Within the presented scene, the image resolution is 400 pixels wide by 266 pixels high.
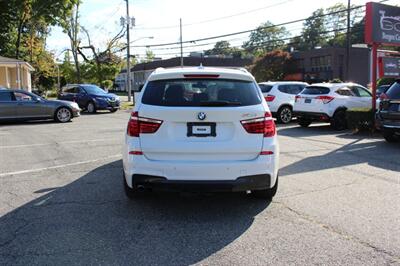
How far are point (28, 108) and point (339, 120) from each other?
11790mm

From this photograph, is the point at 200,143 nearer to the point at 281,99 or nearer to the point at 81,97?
the point at 281,99

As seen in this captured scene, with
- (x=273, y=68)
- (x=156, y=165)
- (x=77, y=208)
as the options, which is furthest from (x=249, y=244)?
(x=273, y=68)

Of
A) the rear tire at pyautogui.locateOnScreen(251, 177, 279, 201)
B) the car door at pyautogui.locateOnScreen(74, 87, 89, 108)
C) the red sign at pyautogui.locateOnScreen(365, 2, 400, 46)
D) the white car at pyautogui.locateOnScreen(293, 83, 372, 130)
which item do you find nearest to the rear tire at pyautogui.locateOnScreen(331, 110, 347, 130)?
the white car at pyautogui.locateOnScreen(293, 83, 372, 130)

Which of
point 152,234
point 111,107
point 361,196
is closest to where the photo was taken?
point 152,234

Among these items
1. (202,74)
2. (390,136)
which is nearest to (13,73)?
(390,136)

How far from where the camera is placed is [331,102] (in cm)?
1519

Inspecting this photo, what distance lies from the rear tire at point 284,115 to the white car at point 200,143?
501 inches

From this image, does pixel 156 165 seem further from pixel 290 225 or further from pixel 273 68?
pixel 273 68

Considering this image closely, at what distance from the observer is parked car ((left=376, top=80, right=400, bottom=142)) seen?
11.1m

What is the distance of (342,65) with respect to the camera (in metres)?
59.1

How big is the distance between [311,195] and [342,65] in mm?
55679

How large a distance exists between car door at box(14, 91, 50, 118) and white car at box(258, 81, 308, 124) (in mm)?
8840

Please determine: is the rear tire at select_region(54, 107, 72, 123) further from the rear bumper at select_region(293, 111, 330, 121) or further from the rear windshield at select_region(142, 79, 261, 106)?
the rear windshield at select_region(142, 79, 261, 106)

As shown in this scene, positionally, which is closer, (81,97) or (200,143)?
(200,143)
